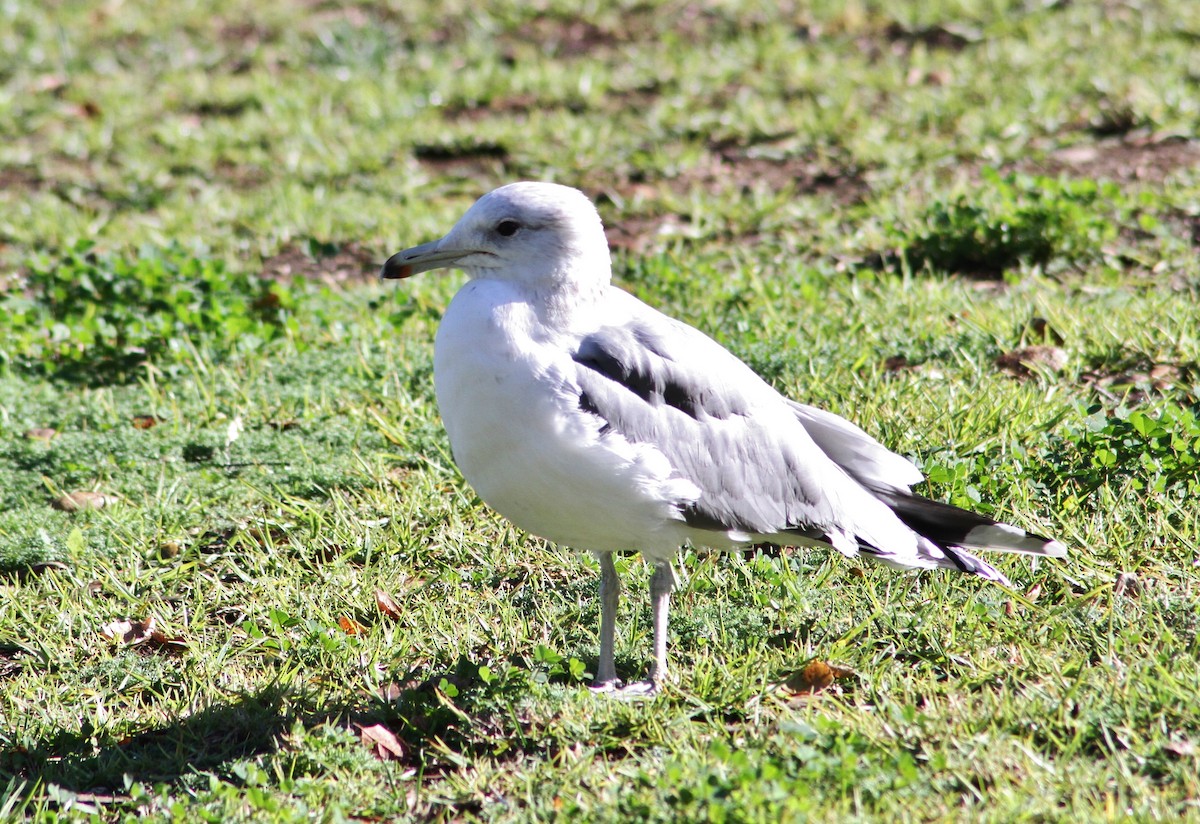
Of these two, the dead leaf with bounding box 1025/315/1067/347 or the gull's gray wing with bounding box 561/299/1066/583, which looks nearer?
the gull's gray wing with bounding box 561/299/1066/583

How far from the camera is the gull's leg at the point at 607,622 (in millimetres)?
3627

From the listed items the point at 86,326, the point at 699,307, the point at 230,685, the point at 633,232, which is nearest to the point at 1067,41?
the point at 633,232

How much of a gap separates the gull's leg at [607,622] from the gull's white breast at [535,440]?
290mm

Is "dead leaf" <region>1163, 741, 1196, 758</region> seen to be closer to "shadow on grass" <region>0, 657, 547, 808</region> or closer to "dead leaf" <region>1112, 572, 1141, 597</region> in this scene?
"dead leaf" <region>1112, 572, 1141, 597</region>

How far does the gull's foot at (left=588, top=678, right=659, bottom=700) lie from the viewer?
3.46m

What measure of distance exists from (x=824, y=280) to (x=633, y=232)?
3.93ft

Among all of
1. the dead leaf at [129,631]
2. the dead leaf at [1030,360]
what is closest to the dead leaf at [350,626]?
the dead leaf at [129,631]

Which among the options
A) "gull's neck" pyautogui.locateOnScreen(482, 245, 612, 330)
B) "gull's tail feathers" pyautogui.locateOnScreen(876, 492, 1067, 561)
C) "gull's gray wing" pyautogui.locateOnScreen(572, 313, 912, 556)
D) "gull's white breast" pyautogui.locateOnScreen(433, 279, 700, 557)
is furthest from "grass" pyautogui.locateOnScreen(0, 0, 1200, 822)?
"gull's neck" pyautogui.locateOnScreen(482, 245, 612, 330)

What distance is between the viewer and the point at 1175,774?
9.68ft

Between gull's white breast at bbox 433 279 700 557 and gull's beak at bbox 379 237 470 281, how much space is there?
0.61 feet

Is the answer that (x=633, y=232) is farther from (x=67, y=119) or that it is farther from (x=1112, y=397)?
(x=67, y=119)

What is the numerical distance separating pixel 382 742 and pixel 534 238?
1403 mm

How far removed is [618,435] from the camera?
3357mm

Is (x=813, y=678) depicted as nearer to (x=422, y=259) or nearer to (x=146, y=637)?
(x=422, y=259)
